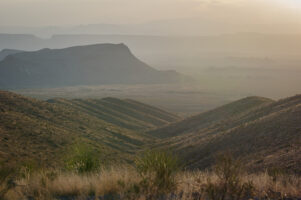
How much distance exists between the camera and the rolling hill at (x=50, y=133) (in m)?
24.5

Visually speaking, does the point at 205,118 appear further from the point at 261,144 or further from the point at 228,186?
the point at 228,186

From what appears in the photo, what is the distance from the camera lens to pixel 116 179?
816 cm

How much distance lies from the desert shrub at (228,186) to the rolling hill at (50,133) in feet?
53.1

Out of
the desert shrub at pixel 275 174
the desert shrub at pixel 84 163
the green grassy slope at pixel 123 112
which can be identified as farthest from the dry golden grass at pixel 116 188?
the green grassy slope at pixel 123 112

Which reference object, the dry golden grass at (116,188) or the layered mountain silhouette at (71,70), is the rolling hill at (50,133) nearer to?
the dry golden grass at (116,188)

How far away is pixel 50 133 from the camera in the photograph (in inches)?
1200

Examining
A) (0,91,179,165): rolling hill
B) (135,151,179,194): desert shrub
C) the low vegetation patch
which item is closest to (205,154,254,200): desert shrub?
the low vegetation patch

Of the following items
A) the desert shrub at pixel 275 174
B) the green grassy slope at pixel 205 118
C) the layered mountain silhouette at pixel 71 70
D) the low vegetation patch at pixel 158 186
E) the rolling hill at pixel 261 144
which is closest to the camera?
the low vegetation patch at pixel 158 186

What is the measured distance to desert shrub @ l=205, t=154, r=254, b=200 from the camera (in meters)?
6.97

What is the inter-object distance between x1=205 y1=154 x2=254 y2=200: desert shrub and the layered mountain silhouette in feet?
564

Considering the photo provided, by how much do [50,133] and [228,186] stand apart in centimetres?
2573

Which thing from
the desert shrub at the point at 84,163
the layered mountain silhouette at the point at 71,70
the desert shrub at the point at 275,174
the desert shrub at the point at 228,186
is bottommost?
the desert shrub at the point at 84,163

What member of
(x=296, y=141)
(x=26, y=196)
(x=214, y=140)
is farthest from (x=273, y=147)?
(x=26, y=196)

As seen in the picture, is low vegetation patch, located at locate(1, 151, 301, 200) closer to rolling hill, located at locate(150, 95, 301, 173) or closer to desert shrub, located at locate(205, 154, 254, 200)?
desert shrub, located at locate(205, 154, 254, 200)
